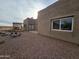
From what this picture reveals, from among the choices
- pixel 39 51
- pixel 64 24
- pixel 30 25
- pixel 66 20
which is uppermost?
pixel 66 20

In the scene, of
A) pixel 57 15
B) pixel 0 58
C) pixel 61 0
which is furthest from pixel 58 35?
pixel 0 58

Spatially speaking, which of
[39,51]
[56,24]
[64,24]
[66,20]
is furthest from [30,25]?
[39,51]

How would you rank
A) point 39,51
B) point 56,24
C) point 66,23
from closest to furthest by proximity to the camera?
point 39,51
point 66,23
point 56,24

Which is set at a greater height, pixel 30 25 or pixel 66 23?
pixel 30 25

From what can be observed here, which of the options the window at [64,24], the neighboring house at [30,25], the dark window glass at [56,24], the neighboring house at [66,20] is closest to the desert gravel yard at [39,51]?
the neighboring house at [66,20]

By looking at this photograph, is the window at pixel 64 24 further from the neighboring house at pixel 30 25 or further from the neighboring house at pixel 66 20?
the neighboring house at pixel 30 25

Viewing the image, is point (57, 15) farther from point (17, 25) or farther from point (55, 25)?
point (17, 25)

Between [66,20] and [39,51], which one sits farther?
[66,20]

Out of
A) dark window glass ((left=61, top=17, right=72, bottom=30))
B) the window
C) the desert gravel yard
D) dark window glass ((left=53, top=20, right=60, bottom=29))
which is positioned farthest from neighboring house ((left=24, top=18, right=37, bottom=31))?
the desert gravel yard

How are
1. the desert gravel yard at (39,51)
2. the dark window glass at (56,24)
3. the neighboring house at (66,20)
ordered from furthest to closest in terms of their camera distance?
the dark window glass at (56,24) → the neighboring house at (66,20) → the desert gravel yard at (39,51)

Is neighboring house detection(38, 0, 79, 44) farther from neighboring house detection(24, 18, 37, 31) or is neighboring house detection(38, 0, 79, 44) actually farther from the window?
neighboring house detection(24, 18, 37, 31)

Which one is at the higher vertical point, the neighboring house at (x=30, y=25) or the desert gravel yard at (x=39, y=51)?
the neighboring house at (x=30, y=25)

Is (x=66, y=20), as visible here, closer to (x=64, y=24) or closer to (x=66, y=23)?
(x=66, y=23)

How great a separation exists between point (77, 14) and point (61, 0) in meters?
2.55
